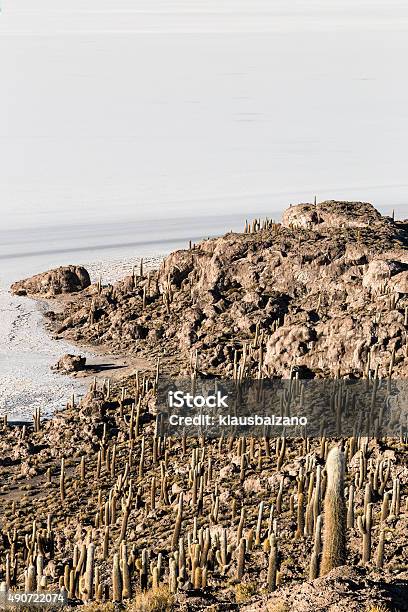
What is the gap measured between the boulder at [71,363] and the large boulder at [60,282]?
968 cm

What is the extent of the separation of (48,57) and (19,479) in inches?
4188

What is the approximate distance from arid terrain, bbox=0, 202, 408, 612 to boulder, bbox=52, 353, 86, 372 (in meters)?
1.66

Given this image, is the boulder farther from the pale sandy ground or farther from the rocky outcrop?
the rocky outcrop

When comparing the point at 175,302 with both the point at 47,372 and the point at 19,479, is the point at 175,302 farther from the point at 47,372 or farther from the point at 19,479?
the point at 19,479

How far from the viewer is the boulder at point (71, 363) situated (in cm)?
3950

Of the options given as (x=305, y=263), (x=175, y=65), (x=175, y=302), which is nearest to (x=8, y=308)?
(x=175, y=302)

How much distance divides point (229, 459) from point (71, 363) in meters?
10.5

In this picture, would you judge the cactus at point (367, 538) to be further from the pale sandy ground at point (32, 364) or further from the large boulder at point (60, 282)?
the large boulder at point (60, 282)

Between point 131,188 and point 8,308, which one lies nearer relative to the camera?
point 8,308

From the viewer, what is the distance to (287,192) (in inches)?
3044

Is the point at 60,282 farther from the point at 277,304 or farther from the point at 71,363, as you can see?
the point at 277,304

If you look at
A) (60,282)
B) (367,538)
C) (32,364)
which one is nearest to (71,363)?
(32,364)

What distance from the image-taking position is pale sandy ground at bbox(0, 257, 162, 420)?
37281 mm

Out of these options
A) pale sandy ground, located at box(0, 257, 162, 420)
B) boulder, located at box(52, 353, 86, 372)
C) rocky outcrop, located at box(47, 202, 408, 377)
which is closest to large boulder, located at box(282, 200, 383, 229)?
rocky outcrop, located at box(47, 202, 408, 377)
